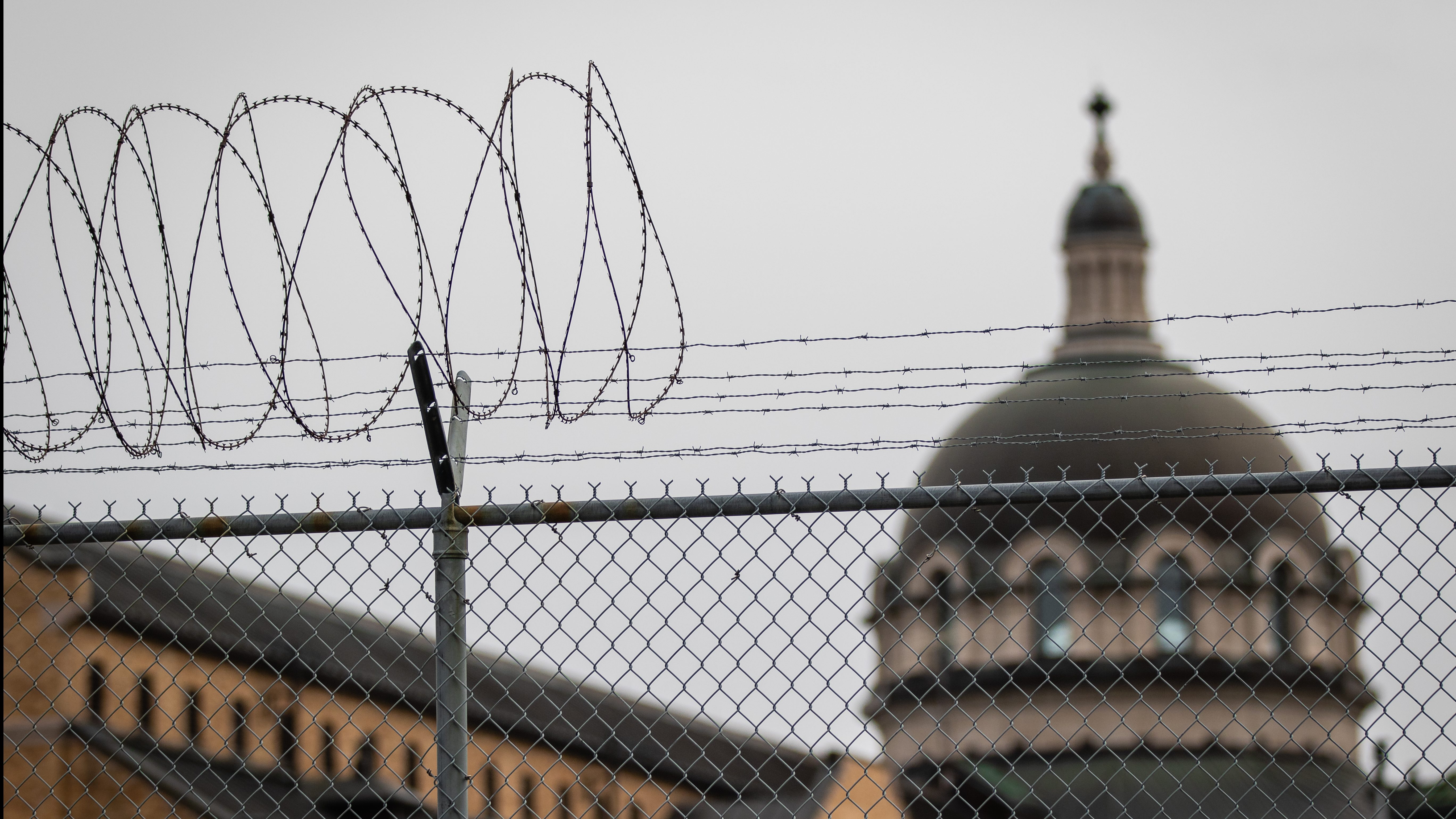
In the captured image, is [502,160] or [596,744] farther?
[596,744]

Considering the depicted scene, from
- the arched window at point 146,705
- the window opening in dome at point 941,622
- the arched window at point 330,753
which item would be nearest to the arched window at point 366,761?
the arched window at point 330,753

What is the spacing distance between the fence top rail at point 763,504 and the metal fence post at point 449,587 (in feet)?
0.14

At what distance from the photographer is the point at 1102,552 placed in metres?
34.4

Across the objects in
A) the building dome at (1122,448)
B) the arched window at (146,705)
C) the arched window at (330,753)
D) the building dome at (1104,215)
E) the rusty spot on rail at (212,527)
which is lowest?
the arched window at (330,753)

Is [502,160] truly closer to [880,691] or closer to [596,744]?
[596,744]

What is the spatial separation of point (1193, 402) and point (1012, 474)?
5.62m

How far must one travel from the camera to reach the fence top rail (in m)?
3.46

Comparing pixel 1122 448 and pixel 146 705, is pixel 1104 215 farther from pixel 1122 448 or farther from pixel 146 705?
pixel 146 705

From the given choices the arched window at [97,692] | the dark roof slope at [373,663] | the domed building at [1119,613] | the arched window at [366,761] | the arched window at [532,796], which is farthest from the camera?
the domed building at [1119,613]

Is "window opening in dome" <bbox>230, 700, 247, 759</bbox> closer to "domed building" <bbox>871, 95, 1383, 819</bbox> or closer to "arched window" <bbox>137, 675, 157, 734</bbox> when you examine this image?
"arched window" <bbox>137, 675, 157, 734</bbox>

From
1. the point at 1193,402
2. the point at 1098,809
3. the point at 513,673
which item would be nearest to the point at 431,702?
the point at 513,673

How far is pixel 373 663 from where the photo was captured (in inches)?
1086

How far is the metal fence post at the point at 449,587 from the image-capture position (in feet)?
11.2

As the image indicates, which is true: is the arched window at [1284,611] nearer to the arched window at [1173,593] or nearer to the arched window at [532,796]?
the arched window at [1173,593]
